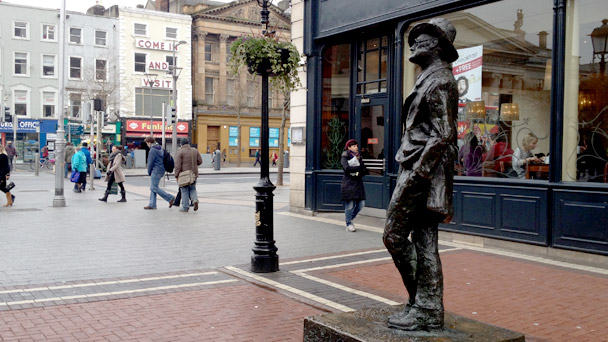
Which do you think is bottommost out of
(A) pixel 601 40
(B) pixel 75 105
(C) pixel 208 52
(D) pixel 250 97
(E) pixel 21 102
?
(A) pixel 601 40

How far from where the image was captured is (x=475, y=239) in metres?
10.0

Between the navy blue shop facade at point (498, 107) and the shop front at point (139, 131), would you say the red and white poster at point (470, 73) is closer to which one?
the navy blue shop facade at point (498, 107)

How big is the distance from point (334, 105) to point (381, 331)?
9.96 m

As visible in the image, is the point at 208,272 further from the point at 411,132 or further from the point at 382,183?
the point at 382,183

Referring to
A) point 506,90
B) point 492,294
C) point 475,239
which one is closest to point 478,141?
point 506,90

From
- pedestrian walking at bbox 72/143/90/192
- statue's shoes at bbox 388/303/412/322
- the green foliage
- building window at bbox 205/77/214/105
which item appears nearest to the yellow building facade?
building window at bbox 205/77/214/105

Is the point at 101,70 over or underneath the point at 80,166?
over

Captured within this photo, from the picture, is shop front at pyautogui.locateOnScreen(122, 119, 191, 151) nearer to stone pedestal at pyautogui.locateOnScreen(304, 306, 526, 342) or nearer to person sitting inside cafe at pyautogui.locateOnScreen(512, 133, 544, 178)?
person sitting inside cafe at pyautogui.locateOnScreen(512, 133, 544, 178)

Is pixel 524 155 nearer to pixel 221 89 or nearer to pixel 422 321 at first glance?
pixel 422 321

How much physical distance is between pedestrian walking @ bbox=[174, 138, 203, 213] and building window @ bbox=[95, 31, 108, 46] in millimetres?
37937

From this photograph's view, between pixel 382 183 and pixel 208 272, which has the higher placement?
pixel 382 183

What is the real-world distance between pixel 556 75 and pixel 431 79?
5.53m

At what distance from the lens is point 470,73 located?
35.2ft

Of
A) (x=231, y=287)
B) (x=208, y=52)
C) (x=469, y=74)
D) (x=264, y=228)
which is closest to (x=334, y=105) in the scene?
(x=469, y=74)
